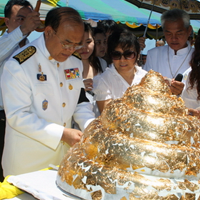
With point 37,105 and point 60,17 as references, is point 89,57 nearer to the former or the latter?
point 60,17

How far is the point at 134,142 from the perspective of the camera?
105 centimetres

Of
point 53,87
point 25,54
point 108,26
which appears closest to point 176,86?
point 53,87

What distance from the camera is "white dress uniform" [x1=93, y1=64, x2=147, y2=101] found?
9.08 feet

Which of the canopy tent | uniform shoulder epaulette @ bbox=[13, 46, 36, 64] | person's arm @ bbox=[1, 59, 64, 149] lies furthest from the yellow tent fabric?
the canopy tent

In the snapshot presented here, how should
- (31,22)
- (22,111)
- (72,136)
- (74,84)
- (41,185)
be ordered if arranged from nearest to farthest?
1. (41,185)
2. (72,136)
3. (22,111)
4. (74,84)
5. (31,22)

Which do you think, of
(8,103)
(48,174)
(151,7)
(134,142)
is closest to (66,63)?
(8,103)

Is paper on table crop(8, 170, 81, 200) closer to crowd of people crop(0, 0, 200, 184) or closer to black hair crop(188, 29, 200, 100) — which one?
crowd of people crop(0, 0, 200, 184)

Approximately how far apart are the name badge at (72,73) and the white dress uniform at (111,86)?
0.46m

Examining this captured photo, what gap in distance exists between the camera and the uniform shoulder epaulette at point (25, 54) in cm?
204

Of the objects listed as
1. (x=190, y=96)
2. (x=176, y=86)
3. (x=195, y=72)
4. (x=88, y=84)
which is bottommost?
(x=88, y=84)

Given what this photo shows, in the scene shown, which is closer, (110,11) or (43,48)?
(43,48)

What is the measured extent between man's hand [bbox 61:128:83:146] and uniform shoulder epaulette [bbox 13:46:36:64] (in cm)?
66

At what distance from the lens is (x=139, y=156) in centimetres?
101

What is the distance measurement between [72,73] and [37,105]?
18.3 inches
